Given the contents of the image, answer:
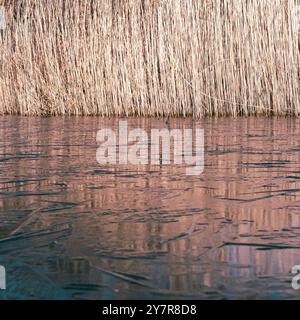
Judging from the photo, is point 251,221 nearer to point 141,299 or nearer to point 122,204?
point 122,204

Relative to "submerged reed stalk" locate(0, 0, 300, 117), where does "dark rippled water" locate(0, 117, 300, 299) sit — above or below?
below

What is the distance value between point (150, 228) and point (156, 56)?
17.9ft

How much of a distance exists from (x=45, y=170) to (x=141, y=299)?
6.02 ft

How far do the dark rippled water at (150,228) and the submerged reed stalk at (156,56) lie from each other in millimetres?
3453

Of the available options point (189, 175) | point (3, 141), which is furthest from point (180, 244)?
point (3, 141)

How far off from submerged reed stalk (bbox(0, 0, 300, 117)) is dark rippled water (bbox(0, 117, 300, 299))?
3453mm

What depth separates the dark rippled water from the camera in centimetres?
137

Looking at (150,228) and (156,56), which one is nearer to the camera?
(150,228)

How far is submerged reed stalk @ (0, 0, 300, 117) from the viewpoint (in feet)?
22.1

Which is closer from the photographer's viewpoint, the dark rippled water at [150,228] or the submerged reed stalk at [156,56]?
the dark rippled water at [150,228]

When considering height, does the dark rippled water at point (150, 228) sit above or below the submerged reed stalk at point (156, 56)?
below

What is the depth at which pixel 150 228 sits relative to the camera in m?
1.86

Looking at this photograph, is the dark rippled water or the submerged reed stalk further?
the submerged reed stalk

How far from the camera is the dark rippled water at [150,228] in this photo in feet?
4.51
